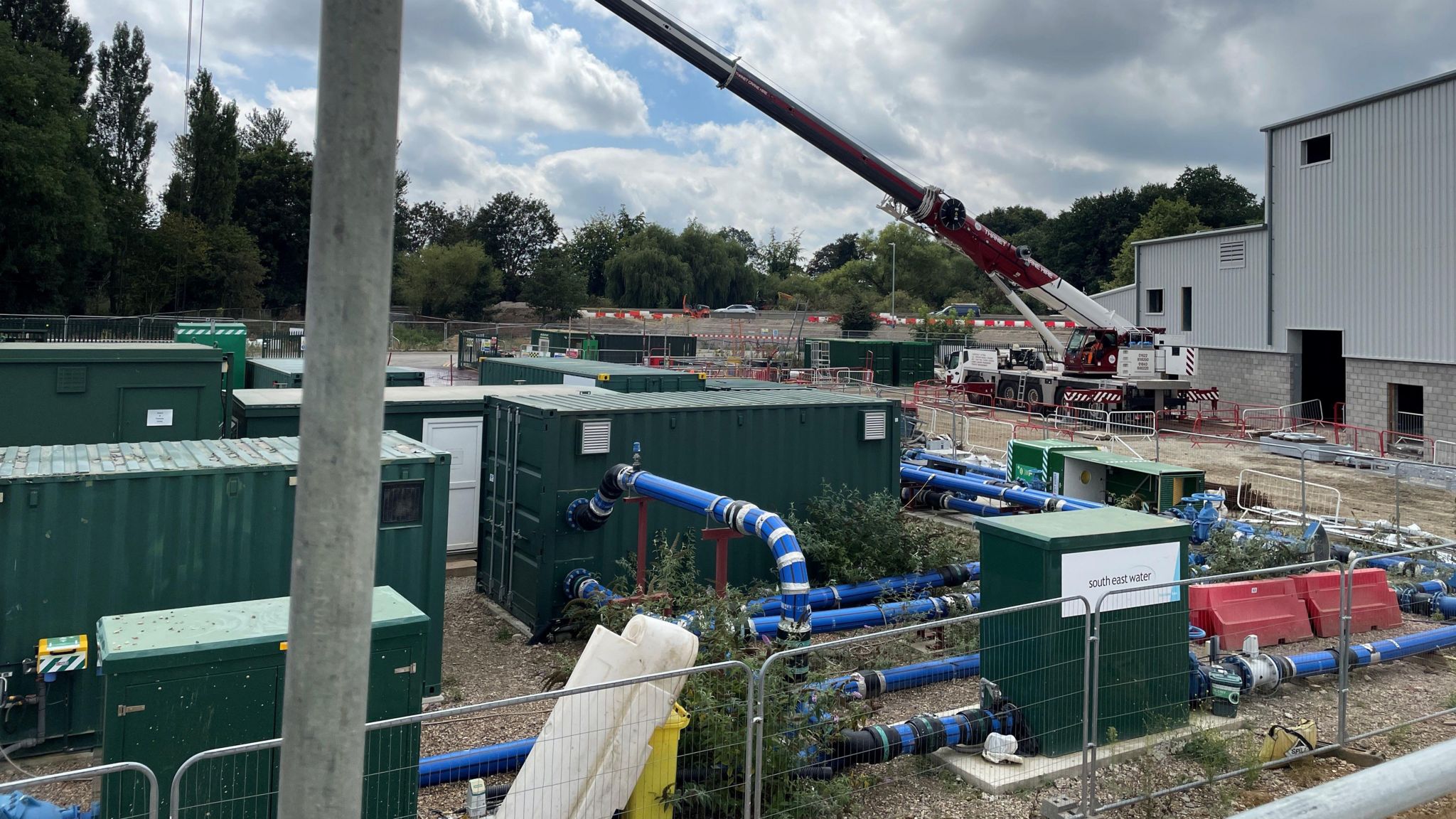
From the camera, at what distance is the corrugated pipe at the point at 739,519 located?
7898 mm

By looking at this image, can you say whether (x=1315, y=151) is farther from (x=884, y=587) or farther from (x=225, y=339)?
(x=225, y=339)

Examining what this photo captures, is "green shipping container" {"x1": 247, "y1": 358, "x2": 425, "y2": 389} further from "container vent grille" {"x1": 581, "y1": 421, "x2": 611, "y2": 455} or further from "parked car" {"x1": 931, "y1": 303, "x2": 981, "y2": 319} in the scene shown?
"parked car" {"x1": 931, "y1": 303, "x2": 981, "y2": 319}

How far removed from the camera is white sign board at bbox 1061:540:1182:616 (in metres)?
7.68

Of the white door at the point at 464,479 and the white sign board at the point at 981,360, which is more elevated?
the white sign board at the point at 981,360

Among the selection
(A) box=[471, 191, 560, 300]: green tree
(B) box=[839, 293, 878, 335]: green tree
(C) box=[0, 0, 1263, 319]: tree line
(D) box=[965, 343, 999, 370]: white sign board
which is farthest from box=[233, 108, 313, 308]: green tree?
(D) box=[965, 343, 999, 370]: white sign board

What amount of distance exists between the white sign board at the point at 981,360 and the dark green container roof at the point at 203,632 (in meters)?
34.6

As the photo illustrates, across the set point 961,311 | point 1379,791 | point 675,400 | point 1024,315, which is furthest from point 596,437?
point 961,311

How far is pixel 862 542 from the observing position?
12.1 m

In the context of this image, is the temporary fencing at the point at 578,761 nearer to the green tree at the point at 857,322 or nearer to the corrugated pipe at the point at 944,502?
the corrugated pipe at the point at 944,502

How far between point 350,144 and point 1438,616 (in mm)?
13825

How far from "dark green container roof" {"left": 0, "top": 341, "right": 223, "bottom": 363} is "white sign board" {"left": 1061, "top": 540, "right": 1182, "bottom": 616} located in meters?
10.3

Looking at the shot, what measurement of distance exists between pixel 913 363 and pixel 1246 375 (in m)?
13.7

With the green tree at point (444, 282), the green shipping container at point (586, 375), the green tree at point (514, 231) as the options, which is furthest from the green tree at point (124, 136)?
the green shipping container at point (586, 375)

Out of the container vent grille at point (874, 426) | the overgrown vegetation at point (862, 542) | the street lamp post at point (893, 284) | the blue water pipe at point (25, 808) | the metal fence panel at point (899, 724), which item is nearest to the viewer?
the blue water pipe at point (25, 808)
